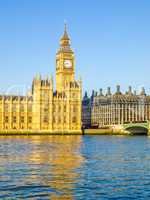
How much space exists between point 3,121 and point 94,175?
366ft

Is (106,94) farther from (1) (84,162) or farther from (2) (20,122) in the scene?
(1) (84,162)

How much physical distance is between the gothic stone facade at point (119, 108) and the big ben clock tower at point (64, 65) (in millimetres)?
26964

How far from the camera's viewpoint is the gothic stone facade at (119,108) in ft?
605

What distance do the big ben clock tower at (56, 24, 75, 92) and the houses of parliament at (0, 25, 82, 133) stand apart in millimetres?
4753

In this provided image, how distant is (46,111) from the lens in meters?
150

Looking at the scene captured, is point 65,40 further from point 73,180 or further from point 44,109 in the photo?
point 73,180

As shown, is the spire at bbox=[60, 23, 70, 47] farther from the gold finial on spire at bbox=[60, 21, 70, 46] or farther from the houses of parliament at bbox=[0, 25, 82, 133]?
the houses of parliament at bbox=[0, 25, 82, 133]

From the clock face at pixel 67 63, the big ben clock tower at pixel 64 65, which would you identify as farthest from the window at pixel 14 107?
the clock face at pixel 67 63

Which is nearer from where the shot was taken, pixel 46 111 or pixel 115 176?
pixel 115 176

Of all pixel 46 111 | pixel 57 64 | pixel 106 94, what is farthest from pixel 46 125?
pixel 106 94

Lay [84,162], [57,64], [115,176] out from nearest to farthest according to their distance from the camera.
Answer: [115,176], [84,162], [57,64]

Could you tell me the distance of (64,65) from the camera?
16075cm

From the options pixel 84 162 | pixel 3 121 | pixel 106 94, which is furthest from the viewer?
pixel 106 94

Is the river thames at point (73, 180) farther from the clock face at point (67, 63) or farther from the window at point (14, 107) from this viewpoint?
the clock face at point (67, 63)
